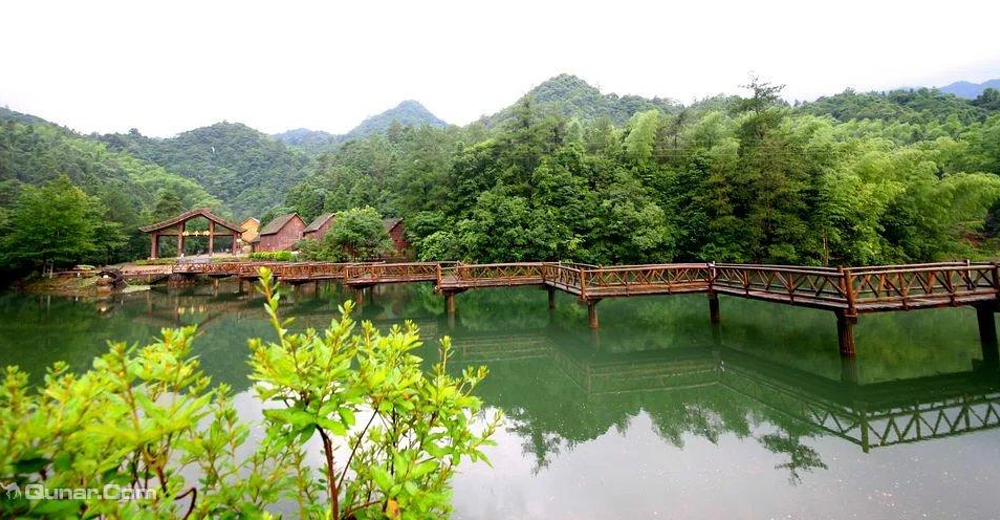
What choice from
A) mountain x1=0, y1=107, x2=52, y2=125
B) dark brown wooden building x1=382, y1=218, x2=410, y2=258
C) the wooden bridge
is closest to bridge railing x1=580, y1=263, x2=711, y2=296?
the wooden bridge

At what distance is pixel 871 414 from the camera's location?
6254mm

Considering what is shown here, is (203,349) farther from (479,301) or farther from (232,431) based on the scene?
(232,431)

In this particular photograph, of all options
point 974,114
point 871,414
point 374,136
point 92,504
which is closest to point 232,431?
point 92,504

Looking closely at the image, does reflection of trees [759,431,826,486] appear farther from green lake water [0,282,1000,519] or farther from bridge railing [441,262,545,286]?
bridge railing [441,262,545,286]

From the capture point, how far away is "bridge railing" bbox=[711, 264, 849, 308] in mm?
8703

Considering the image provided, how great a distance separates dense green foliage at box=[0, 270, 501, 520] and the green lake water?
3.11m

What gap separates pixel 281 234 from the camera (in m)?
33.7

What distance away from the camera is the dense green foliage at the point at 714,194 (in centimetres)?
1864

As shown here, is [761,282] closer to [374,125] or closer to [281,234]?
[281,234]

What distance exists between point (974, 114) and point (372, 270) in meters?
57.2

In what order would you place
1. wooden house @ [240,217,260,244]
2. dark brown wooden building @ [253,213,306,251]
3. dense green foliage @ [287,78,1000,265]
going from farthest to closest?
wooden house @ [240,217,260,244] → dark brown wooden building @ [253,213,306,251] → dense green foliage @ [287,78,1000,265]

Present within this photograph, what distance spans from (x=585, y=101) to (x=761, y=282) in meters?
64.6

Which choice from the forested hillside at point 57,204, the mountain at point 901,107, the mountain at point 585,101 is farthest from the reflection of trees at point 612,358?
the mountain at point 585,101

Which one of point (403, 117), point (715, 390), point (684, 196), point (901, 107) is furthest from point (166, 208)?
point (403, 117)
